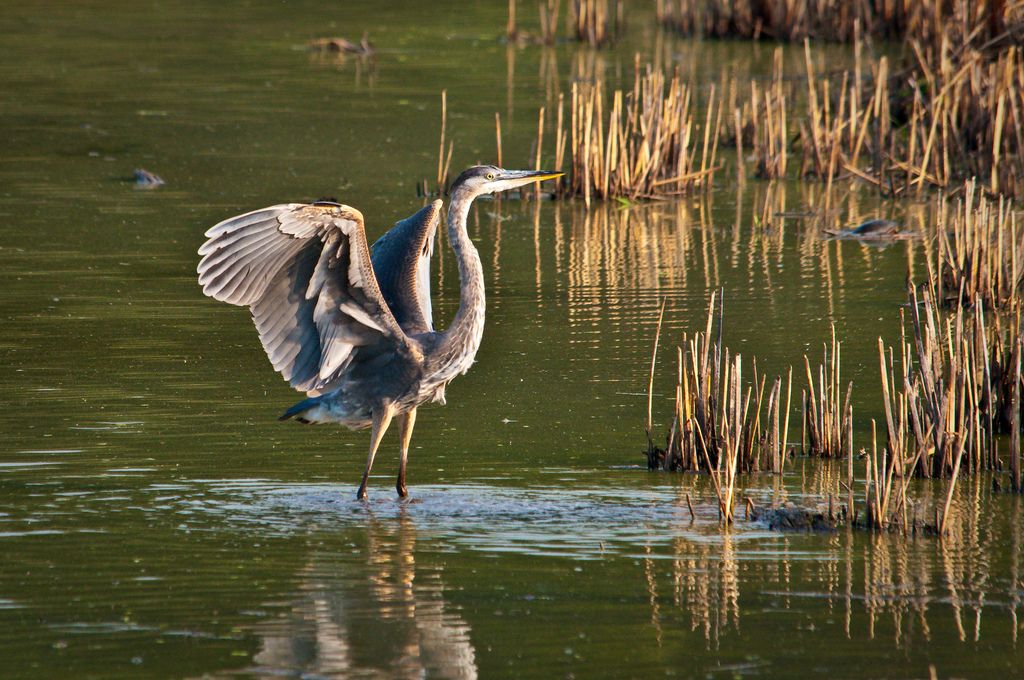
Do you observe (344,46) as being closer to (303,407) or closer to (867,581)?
(303,407)

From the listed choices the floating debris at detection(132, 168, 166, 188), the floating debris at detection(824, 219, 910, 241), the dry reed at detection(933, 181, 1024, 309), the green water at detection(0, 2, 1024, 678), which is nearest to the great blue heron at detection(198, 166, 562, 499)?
the green water at detection(0, 2, 1024, 678)

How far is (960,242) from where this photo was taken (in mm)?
10672

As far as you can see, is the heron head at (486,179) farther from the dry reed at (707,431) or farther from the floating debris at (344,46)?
the floating debris at (344,46)

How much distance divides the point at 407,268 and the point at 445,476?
1039mm

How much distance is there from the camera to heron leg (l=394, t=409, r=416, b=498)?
7352mm

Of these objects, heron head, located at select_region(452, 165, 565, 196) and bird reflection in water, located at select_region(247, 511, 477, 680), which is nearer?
bird reflection in water, located at select_region(247, 511, 477, 680)

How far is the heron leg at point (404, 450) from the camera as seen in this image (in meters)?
7.35

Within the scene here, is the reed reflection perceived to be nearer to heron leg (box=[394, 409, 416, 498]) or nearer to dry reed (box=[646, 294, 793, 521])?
dry reed (box=[646, 294, 793, 521])

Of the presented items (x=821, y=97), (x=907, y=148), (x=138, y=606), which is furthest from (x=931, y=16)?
(x=138, y=606)

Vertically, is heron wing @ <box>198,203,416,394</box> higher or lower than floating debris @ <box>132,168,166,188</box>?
higher

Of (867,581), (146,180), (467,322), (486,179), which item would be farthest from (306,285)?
(146,180)

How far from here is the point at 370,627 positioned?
5652 mm

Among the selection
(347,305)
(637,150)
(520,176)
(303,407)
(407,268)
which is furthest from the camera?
(637,150)

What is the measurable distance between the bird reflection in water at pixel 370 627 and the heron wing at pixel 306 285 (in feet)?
4.33
